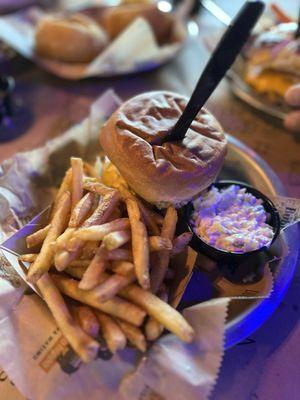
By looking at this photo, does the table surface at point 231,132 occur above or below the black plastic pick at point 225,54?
below

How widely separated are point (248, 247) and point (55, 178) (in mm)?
848

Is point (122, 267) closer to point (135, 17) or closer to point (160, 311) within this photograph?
point (160, 311)

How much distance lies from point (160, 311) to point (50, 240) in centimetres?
39

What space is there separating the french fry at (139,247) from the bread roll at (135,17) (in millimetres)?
1599

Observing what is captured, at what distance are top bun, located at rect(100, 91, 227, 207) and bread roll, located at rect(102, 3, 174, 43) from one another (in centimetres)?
117

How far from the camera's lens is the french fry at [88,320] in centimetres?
112

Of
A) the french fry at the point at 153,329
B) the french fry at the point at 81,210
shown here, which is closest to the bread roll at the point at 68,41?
the french fry at the point at 81,210

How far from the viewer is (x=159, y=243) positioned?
1192 mm

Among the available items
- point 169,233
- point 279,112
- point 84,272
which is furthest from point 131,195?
point 279,112

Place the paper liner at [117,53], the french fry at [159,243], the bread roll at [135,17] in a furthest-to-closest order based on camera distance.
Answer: the bread roll at [135,17]
the paper liner at [117,53]
the french fry at [159,243]

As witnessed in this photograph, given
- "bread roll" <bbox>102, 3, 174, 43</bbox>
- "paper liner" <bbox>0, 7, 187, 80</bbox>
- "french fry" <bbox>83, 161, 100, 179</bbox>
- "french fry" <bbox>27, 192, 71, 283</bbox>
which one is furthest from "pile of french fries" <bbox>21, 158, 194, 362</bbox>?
"bread roll" <bbox>102, 3, 174, 43</bbox>

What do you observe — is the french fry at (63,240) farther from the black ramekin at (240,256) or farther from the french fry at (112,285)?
the black ramekin at (240,256)

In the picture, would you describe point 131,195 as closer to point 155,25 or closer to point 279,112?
point 279,112

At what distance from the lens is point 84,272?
1.20 metres
